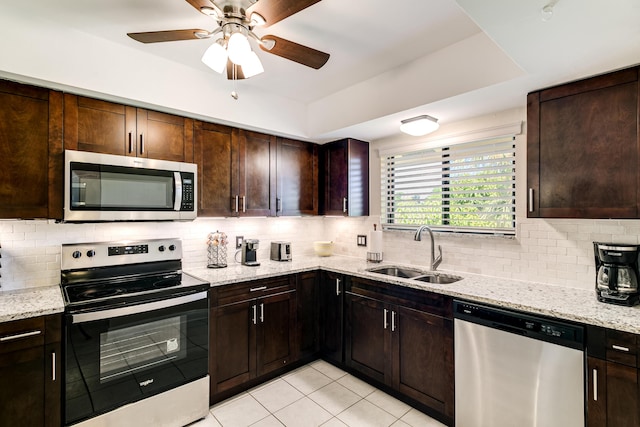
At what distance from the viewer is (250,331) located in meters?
2.57

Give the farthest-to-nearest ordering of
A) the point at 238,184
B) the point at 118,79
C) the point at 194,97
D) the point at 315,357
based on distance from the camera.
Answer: the point at 315,357 → the point at 238,184 → the point at 194,97 → the point at 118,79

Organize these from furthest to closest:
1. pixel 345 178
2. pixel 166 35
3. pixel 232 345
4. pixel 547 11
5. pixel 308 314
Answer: pixel 345 178 → pixel 308 314 → pixel 232 345 → pixel 166 35 → pixel 547 11

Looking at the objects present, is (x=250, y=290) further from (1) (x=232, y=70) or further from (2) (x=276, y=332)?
(1) (x=232, y=70)

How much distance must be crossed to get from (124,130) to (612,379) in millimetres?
3268

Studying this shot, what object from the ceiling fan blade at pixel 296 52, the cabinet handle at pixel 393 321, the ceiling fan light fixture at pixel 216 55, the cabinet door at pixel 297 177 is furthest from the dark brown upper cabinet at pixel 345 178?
the ceiling fan light fixture at pixel 216 55

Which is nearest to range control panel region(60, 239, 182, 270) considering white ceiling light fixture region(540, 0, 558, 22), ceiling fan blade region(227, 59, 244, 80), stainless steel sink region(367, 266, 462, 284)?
ceiling fan blade region(227, 59, 244, 80)

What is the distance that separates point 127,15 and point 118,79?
488mm

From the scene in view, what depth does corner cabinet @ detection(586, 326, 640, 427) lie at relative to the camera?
1474 millimetres

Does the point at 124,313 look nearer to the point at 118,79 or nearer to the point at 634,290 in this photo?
the point at 118,79

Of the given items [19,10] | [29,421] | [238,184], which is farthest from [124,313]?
[19,10]

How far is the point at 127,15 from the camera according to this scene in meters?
1.85

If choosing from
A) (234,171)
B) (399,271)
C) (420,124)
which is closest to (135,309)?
(234,171)

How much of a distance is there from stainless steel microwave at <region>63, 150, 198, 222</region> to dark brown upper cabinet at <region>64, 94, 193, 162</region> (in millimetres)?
93

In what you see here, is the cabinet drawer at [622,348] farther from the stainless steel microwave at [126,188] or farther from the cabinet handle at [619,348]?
the stainless steel microwave at [126,188]
